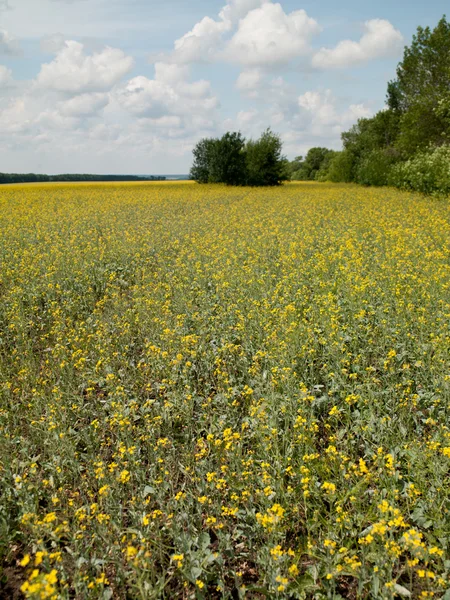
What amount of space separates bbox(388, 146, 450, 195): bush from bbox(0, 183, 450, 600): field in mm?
12542

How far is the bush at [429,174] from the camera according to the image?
65.6ft

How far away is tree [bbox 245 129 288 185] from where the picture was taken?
41219 mm

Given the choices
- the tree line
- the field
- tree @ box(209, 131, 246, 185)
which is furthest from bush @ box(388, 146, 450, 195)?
tree @ box(209, 131, 246, 185)

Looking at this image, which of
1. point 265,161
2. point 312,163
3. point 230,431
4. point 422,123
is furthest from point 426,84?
point 312,163

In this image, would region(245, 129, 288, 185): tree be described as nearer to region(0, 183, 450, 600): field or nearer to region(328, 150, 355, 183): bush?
region(328, 150, 355, 183): bush

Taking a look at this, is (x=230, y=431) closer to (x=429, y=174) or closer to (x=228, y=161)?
(x=429, y=174)

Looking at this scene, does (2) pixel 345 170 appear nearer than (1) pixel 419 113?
No

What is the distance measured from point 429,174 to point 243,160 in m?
23.3

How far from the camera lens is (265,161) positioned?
41.3 metres

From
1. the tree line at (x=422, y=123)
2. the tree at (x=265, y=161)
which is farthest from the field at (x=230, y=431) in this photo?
the tree at (x=265, y=161)

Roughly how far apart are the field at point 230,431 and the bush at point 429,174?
1254 centimetres

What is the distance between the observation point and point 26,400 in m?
5.04

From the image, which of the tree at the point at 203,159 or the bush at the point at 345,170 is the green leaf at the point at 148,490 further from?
the bush at the point at 345,170

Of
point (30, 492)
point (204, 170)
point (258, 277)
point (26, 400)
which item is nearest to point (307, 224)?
point (258, 277)
